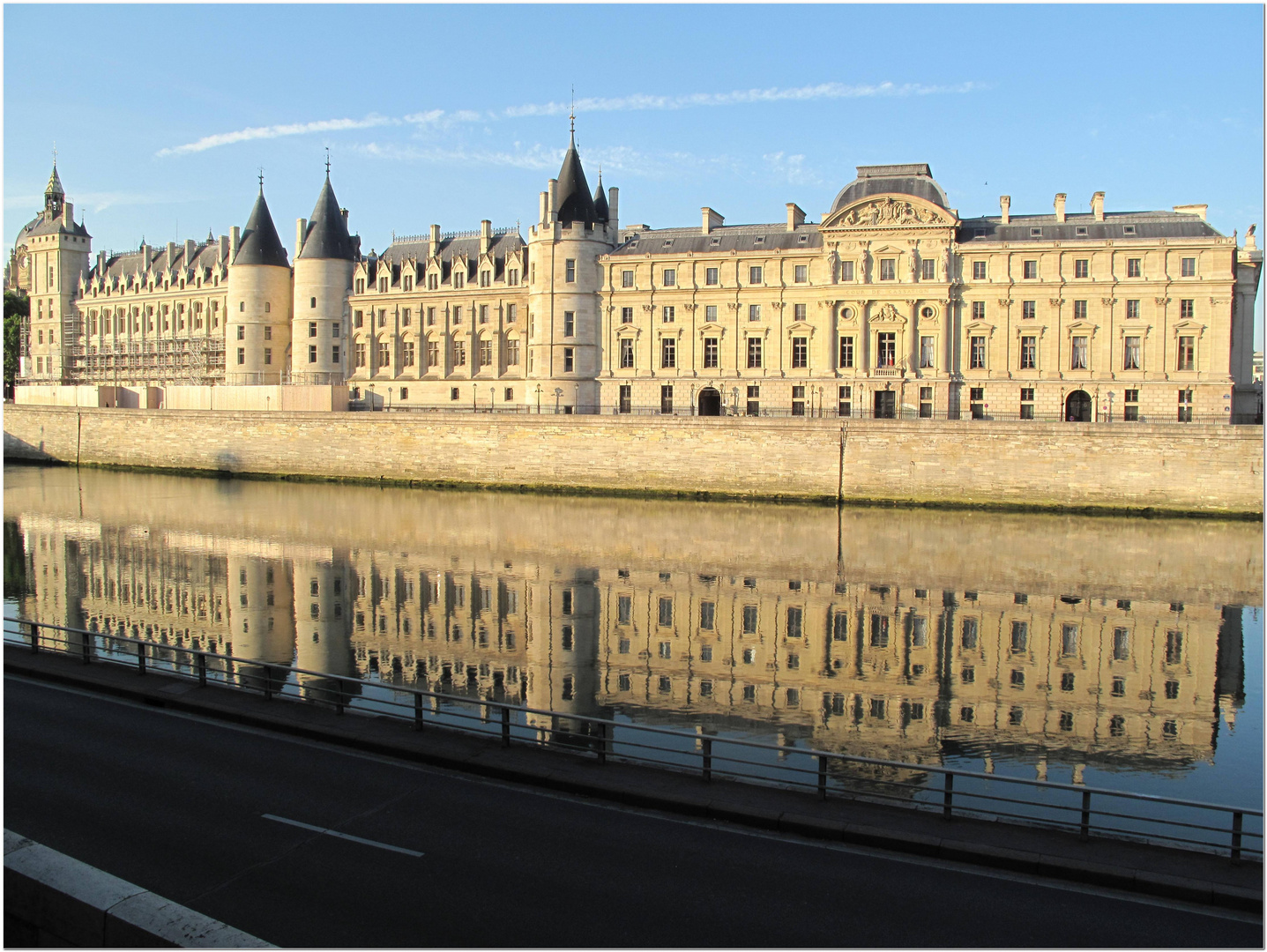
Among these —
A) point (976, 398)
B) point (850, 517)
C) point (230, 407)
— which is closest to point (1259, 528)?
point (850, 517)

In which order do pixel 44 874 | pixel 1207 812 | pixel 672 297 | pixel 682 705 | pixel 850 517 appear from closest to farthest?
pixel 44 874 < pixel 1207 812 < pixel 682 705 < pixel 850 517 < pixel 672 297

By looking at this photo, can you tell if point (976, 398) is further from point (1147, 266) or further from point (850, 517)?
point (850, 517)

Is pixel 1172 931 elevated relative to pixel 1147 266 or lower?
lower

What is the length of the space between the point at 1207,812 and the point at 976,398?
158 feet

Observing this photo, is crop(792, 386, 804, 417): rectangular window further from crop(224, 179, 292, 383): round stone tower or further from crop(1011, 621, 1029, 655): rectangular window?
crop(224, 179, 292, 383): round stone tower

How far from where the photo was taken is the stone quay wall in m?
44.1

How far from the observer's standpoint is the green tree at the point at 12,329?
99000 mm

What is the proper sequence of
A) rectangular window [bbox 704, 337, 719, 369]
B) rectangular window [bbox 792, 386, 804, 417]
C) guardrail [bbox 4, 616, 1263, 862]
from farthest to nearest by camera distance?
rectangular window [bbox 704, 337, 719, 369] → rectangular window [bbox 792, 386, 804, 417] → guardrail [bbox 4, 616, 1263, 862]

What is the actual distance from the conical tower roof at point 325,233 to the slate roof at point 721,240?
23.7 m

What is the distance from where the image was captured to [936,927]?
858 cm

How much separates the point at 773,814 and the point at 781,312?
53.5m

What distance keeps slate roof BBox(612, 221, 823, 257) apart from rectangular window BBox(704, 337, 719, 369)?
18.6 ft

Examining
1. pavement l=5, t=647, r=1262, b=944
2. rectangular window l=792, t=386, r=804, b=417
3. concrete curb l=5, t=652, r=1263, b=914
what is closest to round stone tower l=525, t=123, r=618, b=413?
rectangular window l=792, t=386, r=804, b=417

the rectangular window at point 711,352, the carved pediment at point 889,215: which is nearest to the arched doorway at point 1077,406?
the carved pediment at point 889,215
